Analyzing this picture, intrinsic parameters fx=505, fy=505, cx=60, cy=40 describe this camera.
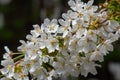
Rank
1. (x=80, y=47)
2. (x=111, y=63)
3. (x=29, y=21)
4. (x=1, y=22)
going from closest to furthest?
1. (x=80, y=47)
2. (x=111, y=63)
3. (x=29, y=21)
4. (x=1, y=22)

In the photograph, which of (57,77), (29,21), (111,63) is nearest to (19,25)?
(29,21)

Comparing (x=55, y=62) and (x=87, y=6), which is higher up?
(x=87, y=6)

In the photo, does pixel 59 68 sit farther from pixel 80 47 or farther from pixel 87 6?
pixel 87 6

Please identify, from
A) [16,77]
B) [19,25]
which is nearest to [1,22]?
[19,25]

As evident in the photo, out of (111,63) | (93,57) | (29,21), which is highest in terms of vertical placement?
(29,21)

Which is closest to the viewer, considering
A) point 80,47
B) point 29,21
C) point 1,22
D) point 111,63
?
point 80,47

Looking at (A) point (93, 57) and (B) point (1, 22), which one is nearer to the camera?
(A) point (93, 57)
